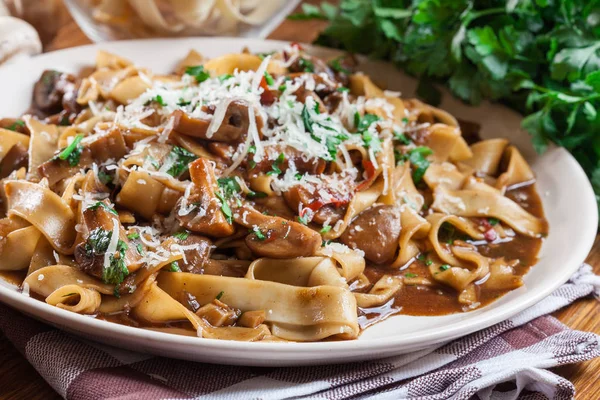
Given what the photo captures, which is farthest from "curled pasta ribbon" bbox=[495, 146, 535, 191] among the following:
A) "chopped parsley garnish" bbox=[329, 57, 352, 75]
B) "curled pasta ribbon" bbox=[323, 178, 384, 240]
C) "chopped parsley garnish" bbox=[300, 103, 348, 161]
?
"chopped parsley garnish" bbox=[329, 57, 352, 75]

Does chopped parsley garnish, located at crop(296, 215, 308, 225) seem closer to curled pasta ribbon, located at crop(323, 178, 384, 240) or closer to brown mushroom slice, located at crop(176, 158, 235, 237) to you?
curled pasta ribbon, located at crop(323, 178, 384, 240)

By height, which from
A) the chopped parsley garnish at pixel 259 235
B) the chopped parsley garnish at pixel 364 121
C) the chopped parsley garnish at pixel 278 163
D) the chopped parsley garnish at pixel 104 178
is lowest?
the chopped parsley garnish at pixel 104 178

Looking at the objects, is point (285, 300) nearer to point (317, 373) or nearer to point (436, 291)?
point (317, 373)

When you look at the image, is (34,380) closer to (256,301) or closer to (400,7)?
(256,301)

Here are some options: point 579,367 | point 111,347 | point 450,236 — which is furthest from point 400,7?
point 111,347

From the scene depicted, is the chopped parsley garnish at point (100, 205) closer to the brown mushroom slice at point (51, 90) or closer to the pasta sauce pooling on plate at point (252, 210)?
the pasta sauce pooling on plate at point (252, 210)

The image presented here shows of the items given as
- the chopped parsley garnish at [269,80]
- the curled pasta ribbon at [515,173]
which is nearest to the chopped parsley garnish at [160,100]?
the chopped parsley garnish at [269,80]
